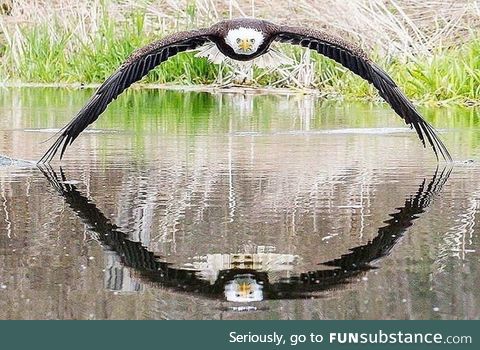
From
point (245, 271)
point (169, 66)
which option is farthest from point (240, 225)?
point (169, 66)

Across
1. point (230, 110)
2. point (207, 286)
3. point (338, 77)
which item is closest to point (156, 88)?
point (338, 77)

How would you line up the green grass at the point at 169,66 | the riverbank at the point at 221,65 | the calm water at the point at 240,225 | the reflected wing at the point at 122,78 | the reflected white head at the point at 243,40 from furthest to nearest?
the riverbank at the point at 221,65 < the green grass at the point at 169,66 < the reflected white head at the point at 243,40 < the reflected wing at the point at 122,78 < the calm water at the point at 240,225

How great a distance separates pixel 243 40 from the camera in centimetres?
1001

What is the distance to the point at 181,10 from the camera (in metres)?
20.7

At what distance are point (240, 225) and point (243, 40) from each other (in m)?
3.14

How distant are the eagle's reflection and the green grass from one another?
9.37 meters

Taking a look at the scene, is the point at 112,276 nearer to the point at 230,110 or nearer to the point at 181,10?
the point at 230,110

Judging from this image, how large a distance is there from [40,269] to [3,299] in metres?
0.60

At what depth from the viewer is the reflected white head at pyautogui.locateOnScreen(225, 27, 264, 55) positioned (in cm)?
1000

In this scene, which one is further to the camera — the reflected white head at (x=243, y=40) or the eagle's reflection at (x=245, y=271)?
the reflected white head at (x=243, y=40)

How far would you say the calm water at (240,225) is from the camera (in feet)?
17.6

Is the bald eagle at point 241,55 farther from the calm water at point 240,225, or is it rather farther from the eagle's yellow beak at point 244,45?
the calm water at point 240,225

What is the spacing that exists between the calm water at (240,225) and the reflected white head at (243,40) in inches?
32.3

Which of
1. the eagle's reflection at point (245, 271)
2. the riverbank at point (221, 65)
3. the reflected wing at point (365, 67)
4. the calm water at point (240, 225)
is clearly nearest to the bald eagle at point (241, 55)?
the reflected wing at point (365, 67)
